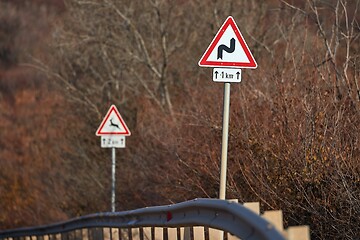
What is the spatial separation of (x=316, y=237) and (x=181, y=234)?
2091 millimetres

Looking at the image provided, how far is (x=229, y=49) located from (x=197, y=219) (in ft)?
8.57

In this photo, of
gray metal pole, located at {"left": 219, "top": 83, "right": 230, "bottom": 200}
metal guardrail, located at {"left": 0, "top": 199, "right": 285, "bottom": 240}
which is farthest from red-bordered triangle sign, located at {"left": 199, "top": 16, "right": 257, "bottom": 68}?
metal guardrail, located at {"left": 0, "top": 199, "right": 285, "bottom": 240}

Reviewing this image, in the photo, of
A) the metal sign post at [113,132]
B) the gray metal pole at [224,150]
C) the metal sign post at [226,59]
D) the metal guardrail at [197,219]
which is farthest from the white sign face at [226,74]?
the metal sign post at [113,132]

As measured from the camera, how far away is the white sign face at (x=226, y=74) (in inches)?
470

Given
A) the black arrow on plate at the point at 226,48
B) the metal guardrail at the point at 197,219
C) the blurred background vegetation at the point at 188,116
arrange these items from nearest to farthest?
the metal guardrail at the point at 197,219 → the black arrow on plate at the point at 226,48 → the blurred background vegetation at the point at 188,116

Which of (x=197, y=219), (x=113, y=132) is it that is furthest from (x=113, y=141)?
(x=197, y=219)

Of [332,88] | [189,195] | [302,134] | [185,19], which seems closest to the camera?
[302,134]

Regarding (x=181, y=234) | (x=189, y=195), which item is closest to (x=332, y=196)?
(x=181, y=234)

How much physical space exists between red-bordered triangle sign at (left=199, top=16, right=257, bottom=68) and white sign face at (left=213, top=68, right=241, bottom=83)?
0.19ft

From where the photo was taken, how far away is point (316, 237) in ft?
41.4

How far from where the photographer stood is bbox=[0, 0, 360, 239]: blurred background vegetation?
13422 mm

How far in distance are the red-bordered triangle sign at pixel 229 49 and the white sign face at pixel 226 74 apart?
2.3 inches

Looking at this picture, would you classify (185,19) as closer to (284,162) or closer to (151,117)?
(151,117)

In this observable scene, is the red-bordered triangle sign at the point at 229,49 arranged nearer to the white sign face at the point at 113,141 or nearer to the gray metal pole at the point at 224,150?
the gray metal pole at the point at 224,150
